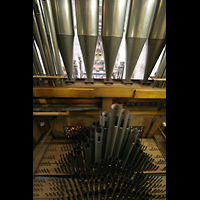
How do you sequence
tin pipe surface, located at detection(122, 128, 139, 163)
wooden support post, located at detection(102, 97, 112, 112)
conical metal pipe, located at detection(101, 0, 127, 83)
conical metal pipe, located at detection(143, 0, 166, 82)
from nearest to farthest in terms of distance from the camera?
conical metal pipe, located at detection(101, 0, 127, 83)
conical metal pipe, located at detection(143, 0, 166, 82)
tin pipe surface, located at detection(122, 128, 139, 163)
wooden support post, located at detection(102, 97, 112, 112)

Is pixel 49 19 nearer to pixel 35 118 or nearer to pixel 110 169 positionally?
pixel 35 118

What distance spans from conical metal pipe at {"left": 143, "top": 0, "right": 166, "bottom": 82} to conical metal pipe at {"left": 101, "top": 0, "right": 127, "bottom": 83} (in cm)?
45

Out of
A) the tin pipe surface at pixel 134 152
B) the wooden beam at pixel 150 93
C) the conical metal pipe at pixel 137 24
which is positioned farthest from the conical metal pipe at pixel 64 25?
the tin pipe surface at pixel 134 152

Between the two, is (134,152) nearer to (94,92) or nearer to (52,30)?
(94,92)

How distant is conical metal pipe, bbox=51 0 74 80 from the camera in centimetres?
119

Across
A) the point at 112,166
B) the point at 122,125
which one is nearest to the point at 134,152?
the point at 112,166

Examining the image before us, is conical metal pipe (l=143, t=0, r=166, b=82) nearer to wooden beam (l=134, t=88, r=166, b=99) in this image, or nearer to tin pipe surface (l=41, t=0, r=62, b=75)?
wooden beam (l=134, t=88, r=166, b=99)

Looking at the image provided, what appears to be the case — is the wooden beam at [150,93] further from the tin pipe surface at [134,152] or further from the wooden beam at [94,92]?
Result: the tin pipe surface at [134,152]

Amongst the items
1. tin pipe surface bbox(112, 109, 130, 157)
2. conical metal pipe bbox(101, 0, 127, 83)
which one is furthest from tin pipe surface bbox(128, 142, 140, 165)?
conical metal pipe bbox(101, 0, 127, 83)

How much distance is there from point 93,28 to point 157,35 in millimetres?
899

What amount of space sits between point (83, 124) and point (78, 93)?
40.1 inches

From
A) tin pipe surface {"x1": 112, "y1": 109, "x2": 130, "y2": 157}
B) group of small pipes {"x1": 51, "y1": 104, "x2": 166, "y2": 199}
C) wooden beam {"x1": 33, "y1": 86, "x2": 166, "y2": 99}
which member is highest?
wooden beam {"x1": 33, "y1": 86, "x2": 166, "y2": 99}
